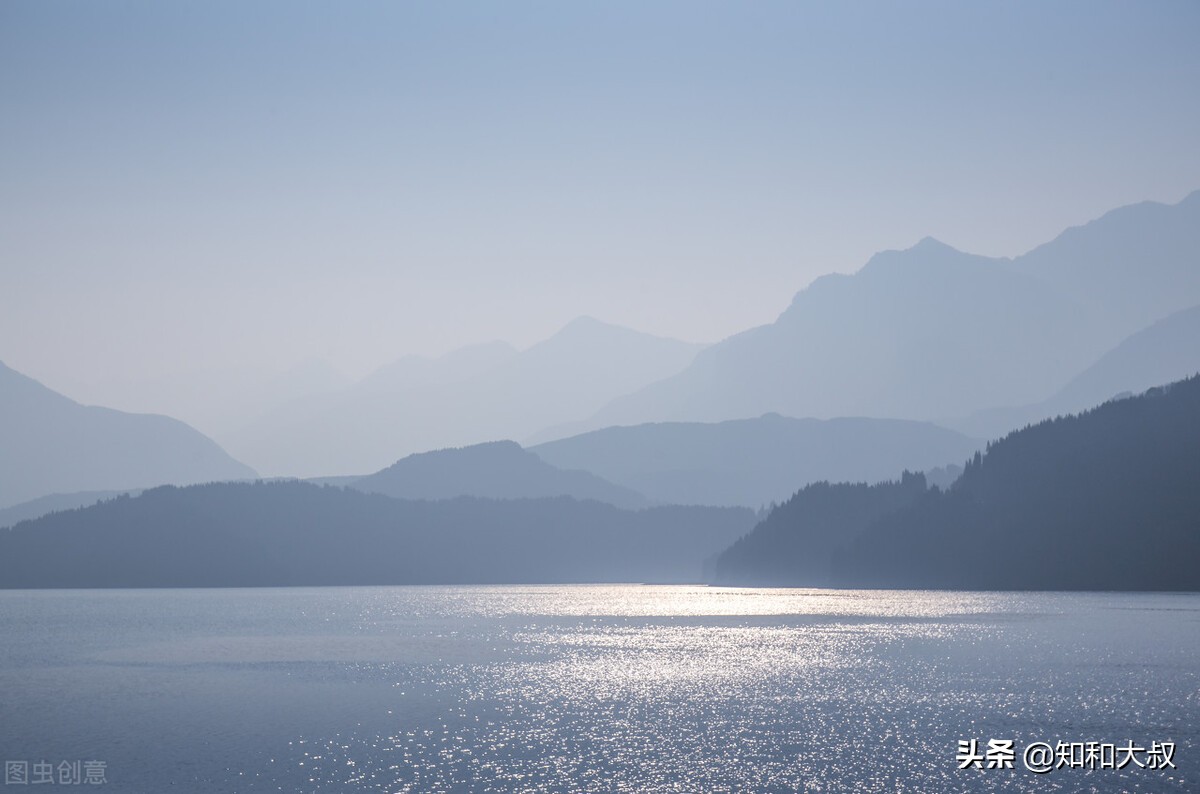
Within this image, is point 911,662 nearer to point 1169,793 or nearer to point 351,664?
point 351,664

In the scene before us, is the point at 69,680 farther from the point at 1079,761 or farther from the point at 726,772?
the point at 1079,761

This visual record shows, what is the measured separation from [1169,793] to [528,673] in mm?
72379

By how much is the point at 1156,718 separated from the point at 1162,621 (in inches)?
4774

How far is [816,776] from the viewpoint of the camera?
212ft

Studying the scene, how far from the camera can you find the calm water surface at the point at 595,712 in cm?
6525

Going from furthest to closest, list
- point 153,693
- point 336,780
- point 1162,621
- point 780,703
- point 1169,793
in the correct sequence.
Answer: point 1162,621
point 153,693
point 780,703
point 336,780
point 1169,793

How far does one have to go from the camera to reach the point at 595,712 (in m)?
90.4

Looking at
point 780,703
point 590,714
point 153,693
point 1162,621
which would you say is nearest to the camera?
point 590,714

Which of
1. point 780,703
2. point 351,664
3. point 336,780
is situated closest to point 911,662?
point 780,703

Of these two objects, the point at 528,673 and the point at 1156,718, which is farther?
the point at 528,673

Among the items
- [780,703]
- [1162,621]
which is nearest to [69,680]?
[780,703]

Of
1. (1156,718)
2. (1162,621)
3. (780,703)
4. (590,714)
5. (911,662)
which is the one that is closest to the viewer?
(1156,718)

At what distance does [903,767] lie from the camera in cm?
6719

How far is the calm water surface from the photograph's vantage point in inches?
2569
